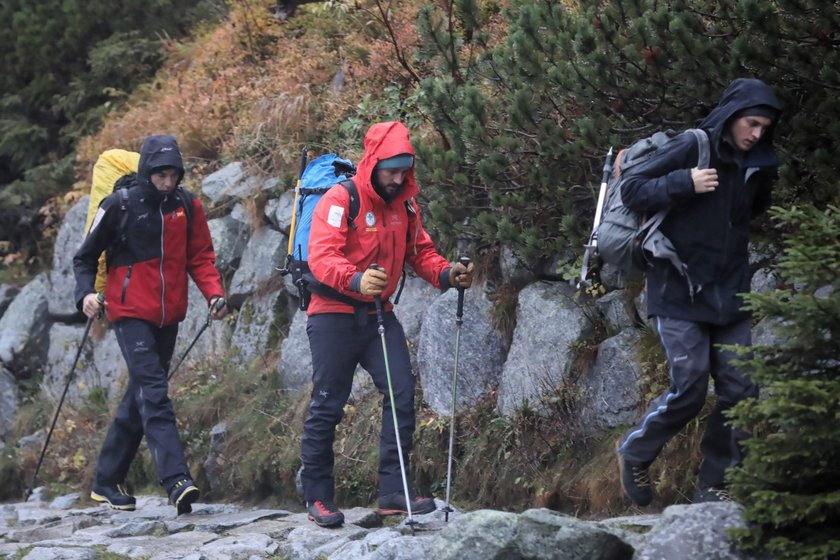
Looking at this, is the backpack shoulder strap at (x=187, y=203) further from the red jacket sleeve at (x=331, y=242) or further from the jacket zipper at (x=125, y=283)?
the red jacket sleeve at (x=331, y=242)

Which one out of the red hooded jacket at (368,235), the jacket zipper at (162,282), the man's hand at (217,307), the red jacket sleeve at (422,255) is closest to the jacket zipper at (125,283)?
the jacket zipper at (162,282)

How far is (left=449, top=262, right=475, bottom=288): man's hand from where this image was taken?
7.60 meters

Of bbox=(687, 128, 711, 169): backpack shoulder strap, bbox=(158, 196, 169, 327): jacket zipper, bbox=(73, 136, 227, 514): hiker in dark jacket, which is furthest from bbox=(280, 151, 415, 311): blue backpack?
bbox=(687, 128, 711, 169): backpack shoulder strap

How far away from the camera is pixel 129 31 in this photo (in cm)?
1742

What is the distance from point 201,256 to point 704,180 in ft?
16.3

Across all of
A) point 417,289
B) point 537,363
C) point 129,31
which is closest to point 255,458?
point 417,289

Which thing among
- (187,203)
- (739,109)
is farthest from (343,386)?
(739,109)

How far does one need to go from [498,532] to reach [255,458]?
5.31 metres

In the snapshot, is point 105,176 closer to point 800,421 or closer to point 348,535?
point 348,535

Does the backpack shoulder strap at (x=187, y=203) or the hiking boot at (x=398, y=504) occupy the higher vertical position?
the backpack shoulder strap at (x=187, y=203)

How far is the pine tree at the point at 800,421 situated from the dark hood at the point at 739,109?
97cm

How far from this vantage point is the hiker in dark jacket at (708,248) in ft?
20.0

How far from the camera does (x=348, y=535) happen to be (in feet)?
24.0

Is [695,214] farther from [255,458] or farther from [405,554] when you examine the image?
[255,458]
